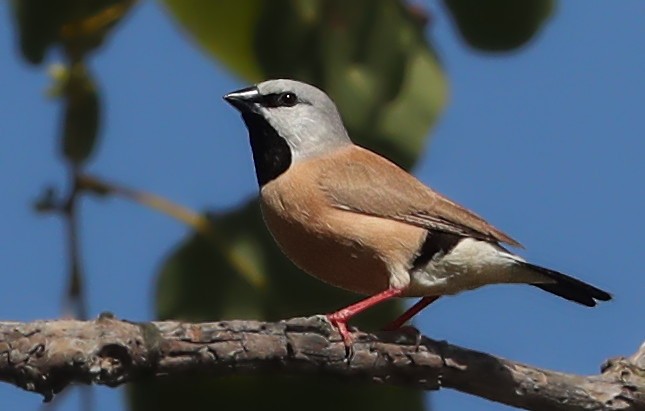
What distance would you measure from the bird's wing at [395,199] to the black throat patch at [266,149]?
0.69 feet

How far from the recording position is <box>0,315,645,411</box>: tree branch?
3.51 metres

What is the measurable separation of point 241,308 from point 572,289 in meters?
1.55

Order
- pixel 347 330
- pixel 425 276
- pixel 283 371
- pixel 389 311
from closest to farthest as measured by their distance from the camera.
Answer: pixel 283 371 → pixel 347 330 → pixel 389 311 → pixel 425 276

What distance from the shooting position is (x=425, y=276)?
16.7 feet

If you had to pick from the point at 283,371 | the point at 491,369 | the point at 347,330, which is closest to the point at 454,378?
Result: the point at 491,369

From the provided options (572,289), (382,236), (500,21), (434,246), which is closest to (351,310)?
(382,236)

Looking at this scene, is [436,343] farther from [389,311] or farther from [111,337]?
[111,337]

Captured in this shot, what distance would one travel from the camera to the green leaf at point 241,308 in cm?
416

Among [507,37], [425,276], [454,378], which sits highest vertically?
[507,37]

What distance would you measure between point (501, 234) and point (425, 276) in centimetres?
36

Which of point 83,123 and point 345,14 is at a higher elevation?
point 345,14

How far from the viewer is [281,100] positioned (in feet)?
19.0

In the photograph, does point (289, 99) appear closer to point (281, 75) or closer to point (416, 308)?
point (416, 308)

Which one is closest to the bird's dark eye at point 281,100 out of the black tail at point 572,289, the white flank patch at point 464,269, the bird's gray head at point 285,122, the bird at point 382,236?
the bird's gray head at point 285,122
